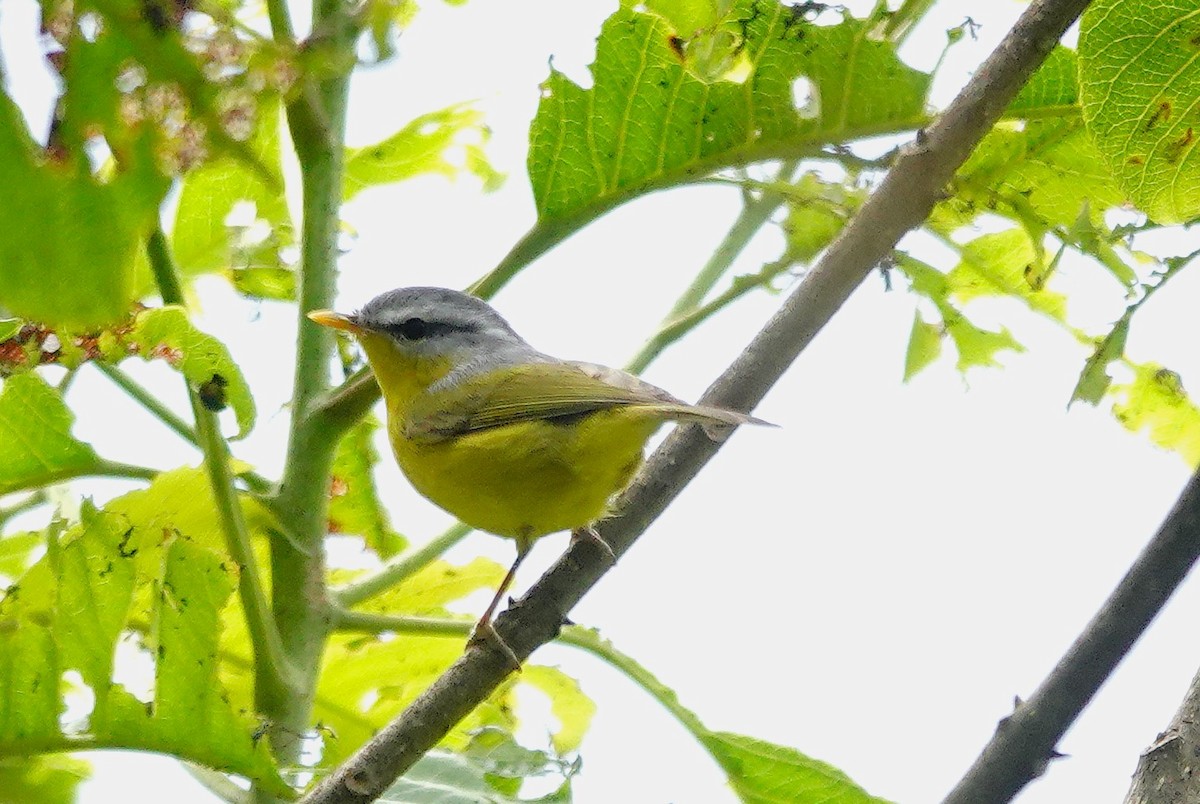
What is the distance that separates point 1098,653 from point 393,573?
1102 millimetres

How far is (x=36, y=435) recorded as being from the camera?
7.21ft

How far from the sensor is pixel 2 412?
2172 mm

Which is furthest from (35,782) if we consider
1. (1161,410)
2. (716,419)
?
(1161,410)

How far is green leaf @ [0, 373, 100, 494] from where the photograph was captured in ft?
7.14

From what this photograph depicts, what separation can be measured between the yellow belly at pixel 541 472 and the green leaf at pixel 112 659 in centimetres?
88

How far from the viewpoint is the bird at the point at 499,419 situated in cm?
290

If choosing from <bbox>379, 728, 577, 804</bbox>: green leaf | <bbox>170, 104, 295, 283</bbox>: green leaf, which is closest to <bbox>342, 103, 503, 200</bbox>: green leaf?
<bbox>170, 104, 295, 283</bbox>: green leaf

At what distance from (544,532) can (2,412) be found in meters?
1.21

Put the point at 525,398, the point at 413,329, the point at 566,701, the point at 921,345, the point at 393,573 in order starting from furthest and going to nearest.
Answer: the point at 413,329 < the point at 525,398 < the point at 921,345 < the point at 566,701 < the point at 393,573

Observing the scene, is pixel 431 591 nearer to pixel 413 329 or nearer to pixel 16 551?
pixel 16 551

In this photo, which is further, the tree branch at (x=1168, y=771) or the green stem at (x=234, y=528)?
the green stem at (x=234, y=528)

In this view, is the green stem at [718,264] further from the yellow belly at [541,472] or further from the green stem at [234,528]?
the green stem at [234,528]

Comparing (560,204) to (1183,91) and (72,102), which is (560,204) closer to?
(1183,91)

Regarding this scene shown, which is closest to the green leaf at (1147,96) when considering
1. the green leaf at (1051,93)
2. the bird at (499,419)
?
the green leaf at (1051,93)
